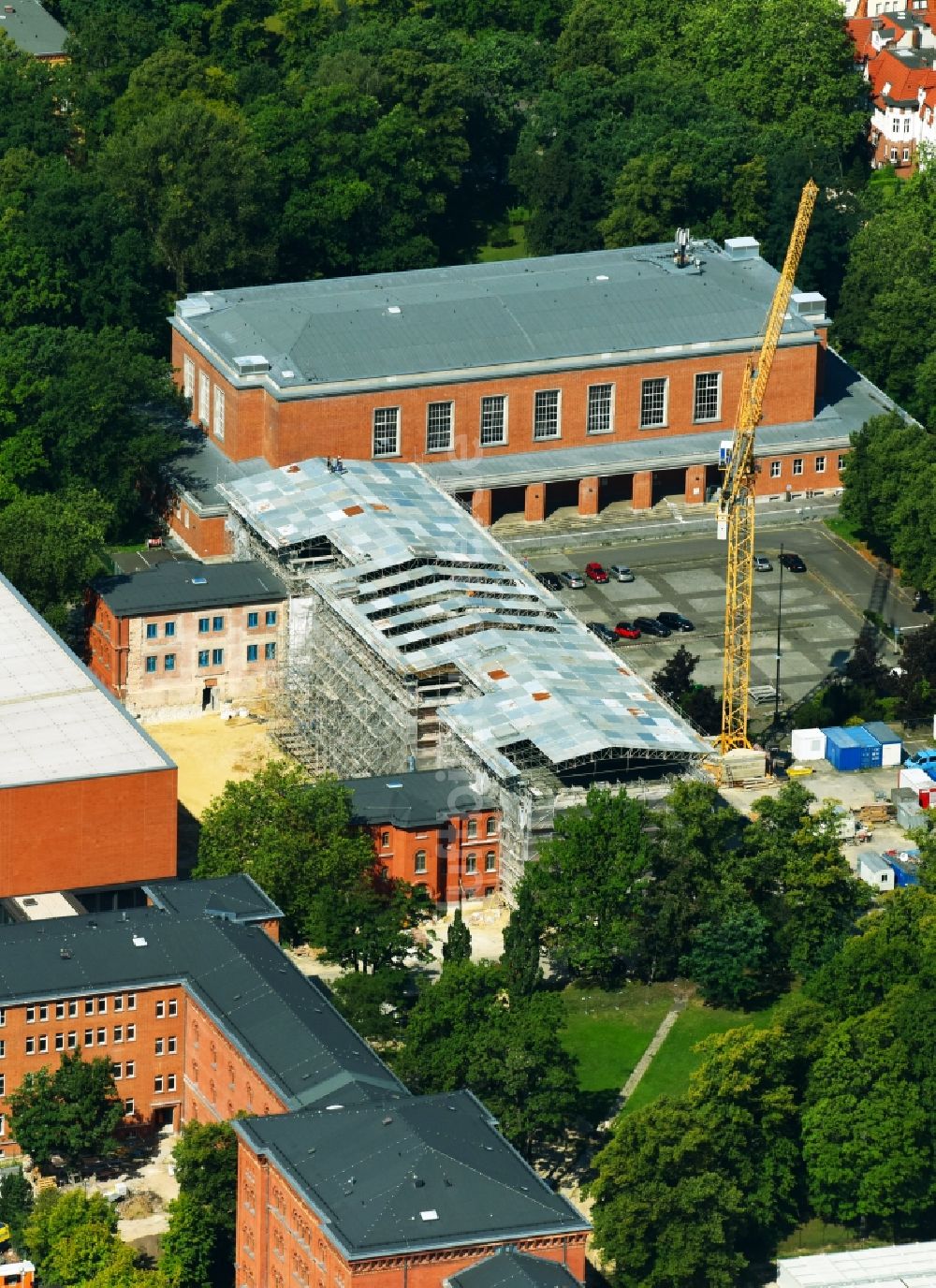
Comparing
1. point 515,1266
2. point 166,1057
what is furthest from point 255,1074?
point 515,1266

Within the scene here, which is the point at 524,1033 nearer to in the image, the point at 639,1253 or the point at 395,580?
the point at 639,1253

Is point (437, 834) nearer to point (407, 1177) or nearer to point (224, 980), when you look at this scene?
point (224, 980)

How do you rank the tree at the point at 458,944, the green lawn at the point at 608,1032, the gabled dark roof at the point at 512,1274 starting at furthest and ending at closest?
the tree at the point at 458,944 < the green lawn at the point at 608,1032 < the gabled dark roof at the point at 512,1274

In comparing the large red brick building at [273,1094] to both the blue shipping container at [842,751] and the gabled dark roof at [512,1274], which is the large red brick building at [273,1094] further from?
the blue shipping container at [842,751]

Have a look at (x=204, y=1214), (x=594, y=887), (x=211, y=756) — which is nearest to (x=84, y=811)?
(x=211, y=756)

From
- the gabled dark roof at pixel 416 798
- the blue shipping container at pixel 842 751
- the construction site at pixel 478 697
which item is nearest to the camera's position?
the gabled dark roof at pixel 416 798

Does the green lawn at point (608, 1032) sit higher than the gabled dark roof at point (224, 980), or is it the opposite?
the gabled dark roof at point (224, 980)

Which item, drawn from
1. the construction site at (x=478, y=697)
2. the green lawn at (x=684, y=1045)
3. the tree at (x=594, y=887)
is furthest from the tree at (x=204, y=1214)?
the construction site at (x=478, y=697)
